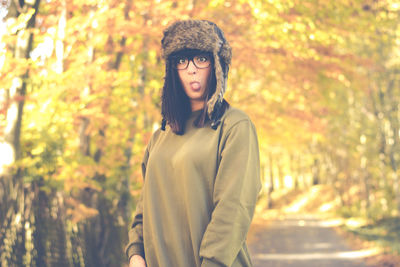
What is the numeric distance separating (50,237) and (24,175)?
2.58 ft

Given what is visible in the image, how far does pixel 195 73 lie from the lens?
2348mm

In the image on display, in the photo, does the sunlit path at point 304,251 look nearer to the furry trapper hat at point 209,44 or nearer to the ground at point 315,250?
the ground at point 315,250

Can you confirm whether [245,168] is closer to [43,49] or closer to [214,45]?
[214,45]

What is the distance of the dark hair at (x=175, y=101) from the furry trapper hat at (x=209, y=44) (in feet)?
0.18

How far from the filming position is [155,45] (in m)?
8.20

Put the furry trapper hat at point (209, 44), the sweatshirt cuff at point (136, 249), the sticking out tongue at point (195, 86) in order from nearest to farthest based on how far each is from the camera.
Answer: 1. the furry trapper hat at point (209, 44)
2. the sticking out tongue at point (195, 86)
3. the sweatshirt cuff at point (136, 249)

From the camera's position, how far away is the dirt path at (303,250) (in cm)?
1097

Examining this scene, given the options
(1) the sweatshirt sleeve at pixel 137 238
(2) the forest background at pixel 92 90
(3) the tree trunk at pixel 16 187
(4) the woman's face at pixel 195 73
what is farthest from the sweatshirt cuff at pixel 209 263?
(3) the tree trunk at pixel 16 187

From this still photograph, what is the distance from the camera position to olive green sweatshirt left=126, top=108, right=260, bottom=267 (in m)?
2.08

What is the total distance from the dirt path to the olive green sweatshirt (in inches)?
348

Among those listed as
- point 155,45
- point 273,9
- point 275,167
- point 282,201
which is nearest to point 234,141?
point 273,9

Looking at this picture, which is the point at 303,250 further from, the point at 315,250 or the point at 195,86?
the point at 195,86

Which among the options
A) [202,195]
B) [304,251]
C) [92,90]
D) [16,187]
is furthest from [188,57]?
[304,251]

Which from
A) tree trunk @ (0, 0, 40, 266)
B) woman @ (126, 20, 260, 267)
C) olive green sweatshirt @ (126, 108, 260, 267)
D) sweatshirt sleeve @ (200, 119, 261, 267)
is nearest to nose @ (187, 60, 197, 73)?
woman @ (126, 20, 260, 267)
